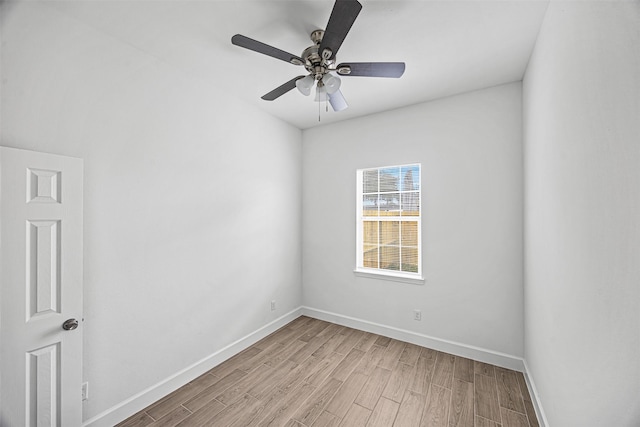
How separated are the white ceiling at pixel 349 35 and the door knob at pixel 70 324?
Result: 1.99 metres

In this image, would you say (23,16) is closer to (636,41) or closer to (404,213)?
(636,41)

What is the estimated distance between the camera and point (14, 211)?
1397 millimetres

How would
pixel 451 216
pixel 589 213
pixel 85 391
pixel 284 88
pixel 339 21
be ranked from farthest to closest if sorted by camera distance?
pixel 451 216
pixel 284 88
pixel 85 391
pixel 339 21
pixel 589 213

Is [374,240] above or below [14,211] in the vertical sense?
below

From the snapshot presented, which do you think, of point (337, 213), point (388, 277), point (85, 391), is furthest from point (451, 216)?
point (85, 391)

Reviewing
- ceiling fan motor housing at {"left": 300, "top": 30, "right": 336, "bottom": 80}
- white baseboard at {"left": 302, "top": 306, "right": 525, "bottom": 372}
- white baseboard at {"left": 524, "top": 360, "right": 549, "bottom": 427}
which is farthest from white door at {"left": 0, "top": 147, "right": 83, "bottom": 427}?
white baseboard at {"left": 524, "top": 360, "right": 549, "bottom": 427}

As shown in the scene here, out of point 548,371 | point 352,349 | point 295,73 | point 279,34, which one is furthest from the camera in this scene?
point 352,349

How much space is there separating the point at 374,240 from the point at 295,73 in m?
2.23

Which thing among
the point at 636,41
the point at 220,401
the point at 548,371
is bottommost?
the point at 220,401

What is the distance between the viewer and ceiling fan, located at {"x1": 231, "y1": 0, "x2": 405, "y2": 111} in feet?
4.41

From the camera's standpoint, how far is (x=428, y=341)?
9.53ft

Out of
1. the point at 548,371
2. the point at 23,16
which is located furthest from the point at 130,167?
the point at 548,371

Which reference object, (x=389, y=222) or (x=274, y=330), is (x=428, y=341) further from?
(x=274, y=330)

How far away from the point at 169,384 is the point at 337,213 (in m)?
2.57
